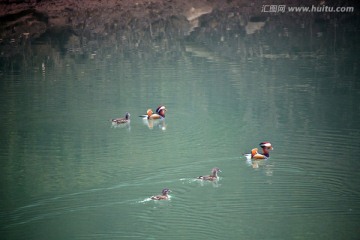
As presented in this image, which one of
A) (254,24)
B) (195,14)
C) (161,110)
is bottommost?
(161,110)

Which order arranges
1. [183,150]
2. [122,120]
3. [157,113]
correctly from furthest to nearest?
[157,113] < [122,120] < [183,150]

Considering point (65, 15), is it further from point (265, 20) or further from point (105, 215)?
point (105, 215)

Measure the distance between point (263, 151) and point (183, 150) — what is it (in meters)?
1.82

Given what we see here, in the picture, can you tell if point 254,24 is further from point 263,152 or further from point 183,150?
point 263,152

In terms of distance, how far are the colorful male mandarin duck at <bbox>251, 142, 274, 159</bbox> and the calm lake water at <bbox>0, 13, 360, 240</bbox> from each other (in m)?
0.23

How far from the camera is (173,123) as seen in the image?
675 inches

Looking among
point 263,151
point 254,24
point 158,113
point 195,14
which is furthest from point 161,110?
point 195,14

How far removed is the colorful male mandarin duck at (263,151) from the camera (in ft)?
45.5

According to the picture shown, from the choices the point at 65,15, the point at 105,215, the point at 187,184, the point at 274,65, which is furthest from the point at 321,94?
the point at 65,15

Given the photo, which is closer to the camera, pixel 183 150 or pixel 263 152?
pixel 263 152

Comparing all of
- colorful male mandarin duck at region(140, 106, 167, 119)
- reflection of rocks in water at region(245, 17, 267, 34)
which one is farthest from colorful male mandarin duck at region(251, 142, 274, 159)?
reflection of rocks in water at region(245, 17, 267, 34)

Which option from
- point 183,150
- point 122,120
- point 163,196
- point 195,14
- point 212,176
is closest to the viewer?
point 163,196

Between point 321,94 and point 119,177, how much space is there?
8.80 meters

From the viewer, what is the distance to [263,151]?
1423cm
